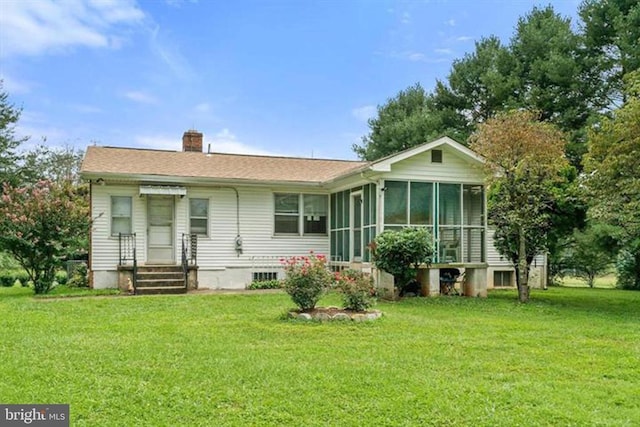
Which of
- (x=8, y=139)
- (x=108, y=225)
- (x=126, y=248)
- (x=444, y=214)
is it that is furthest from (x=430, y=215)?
(x=8, y=139)

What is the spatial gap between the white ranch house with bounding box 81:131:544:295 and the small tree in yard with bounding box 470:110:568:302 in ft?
3.72

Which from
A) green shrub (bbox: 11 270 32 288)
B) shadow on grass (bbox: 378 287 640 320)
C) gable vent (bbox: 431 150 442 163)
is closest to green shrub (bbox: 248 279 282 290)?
shadow on grass (bbox: 378 287 640 320)

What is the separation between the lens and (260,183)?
15.7m

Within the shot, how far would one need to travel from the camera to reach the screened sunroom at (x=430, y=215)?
44.9ft

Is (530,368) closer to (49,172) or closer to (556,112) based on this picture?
(556,112)

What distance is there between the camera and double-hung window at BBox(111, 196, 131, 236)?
14773 mm

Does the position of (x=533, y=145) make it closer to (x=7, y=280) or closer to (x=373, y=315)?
(x=373, y=315)

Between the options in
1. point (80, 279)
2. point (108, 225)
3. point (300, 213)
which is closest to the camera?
point (108, 225)

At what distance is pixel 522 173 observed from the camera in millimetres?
12273

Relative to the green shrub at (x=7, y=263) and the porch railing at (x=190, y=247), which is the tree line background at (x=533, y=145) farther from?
the porch railing at (x=190, y=247)

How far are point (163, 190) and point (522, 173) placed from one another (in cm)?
944

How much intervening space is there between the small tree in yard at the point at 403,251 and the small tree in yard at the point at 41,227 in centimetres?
767

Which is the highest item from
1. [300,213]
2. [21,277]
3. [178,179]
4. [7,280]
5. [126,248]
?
[178,179]

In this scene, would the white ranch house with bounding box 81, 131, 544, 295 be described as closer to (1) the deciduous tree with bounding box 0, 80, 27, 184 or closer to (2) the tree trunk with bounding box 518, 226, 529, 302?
(2) the tree trunk with bounding box 518, 226, 529, 302
